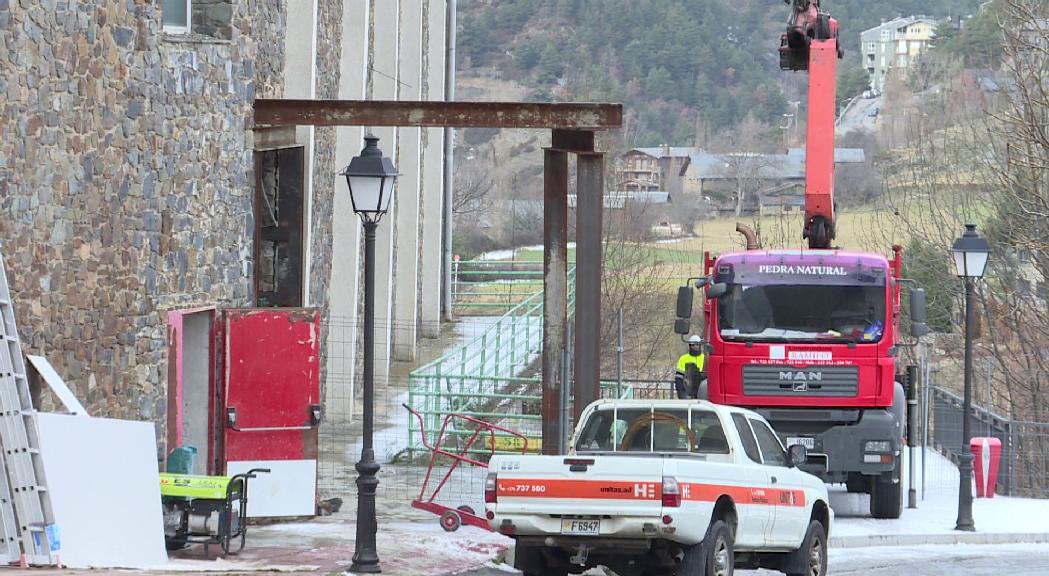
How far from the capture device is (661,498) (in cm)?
1204

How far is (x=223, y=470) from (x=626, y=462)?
21.2 ft

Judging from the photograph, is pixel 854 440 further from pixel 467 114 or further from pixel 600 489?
pixel 600 489

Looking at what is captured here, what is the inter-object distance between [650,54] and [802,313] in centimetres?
11002

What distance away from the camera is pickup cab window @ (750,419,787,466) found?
14172mm

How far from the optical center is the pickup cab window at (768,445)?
14.2 meters

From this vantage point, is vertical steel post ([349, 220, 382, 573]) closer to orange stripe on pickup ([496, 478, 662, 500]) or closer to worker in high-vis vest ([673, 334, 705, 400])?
orange stripe on pickup ([496, 478, 662, 500])

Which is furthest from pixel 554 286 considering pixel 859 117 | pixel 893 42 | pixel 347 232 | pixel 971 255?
pixel 893 42

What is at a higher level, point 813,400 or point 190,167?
point 190,167

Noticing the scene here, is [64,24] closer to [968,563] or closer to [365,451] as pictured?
[365,451]

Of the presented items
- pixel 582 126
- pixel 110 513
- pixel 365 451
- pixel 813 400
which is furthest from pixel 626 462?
pixel 813 400

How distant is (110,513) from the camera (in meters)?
12.7

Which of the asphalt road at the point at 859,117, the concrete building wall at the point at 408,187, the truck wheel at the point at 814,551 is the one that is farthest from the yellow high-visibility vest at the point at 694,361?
the asphalt road at the point at 859,117

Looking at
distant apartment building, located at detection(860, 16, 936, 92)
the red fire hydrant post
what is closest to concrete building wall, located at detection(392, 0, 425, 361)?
the red fire hydrant post

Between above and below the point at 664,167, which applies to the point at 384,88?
below
